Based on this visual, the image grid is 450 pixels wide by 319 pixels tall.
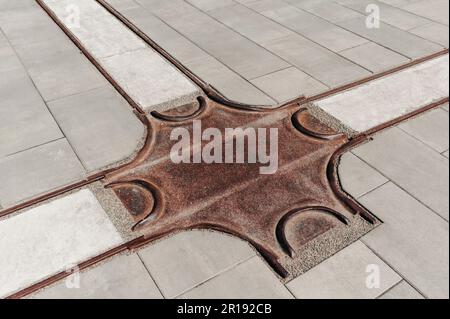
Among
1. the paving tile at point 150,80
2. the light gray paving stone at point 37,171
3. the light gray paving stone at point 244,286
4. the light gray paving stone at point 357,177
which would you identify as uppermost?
the paving tile at point 150,80

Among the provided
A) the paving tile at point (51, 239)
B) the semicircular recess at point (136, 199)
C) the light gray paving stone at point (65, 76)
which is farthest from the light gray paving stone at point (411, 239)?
the light gray paving stone at point (65, 76)

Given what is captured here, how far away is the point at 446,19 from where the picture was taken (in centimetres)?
951

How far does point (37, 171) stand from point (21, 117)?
1.41 m

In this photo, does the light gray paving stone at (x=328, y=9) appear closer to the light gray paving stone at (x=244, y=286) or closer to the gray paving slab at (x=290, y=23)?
the gray paving slab at (x=290, y=23)

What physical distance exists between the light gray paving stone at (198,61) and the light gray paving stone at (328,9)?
327 centimetres

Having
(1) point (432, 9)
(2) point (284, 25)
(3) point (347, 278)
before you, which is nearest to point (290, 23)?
(2) point (284, 25)

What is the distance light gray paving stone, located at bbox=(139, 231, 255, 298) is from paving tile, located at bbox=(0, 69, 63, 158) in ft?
8.95

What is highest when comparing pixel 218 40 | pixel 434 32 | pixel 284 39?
pixel 218 40

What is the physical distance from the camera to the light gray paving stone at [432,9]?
9641 mm

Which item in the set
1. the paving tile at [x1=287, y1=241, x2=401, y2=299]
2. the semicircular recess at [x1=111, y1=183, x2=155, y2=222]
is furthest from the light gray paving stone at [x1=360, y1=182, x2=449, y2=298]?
the semicircular recess at [x1=111, y1=183, x2=155, y2=222]

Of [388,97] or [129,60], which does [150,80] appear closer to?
[129,60]

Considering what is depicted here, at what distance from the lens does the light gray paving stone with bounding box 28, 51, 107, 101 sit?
7.22m

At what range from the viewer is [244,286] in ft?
14.6
